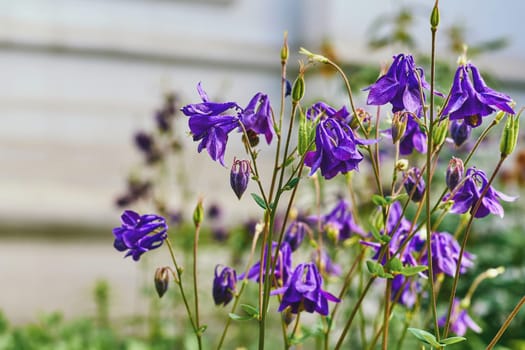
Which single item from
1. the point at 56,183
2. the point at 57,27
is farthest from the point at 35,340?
the point at 57,27

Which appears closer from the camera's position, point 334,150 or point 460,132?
point 334,150

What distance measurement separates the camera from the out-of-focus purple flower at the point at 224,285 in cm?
93

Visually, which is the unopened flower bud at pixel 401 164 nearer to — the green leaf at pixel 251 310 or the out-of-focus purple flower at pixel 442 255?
the out-of-focus purple flower at pixel 442 255

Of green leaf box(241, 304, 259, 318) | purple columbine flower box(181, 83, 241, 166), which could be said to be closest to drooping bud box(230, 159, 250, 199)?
purple columbine flower box(181, 83, 241, 166)

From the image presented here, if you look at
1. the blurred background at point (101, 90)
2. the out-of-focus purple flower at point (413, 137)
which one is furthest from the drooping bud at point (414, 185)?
the blurred background at point (101, 90)

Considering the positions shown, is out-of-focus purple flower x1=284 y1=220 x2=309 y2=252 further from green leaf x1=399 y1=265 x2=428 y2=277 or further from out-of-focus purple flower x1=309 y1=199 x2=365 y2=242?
green leaf x1=399 y1=265 x2=428 y2=277

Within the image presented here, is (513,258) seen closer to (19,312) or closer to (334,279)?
(334,279)

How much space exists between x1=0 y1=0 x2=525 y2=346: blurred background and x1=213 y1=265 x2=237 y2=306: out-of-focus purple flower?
7.98 feet

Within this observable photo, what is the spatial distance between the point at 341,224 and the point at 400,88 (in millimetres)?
361

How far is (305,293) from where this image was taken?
0.82 metres

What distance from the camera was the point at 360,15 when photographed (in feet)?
12.8

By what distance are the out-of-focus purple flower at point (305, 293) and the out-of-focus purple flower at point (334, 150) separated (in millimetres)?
148

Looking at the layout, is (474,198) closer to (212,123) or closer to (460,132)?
(460,132)

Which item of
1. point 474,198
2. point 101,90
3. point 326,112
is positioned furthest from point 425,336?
point 101,90
